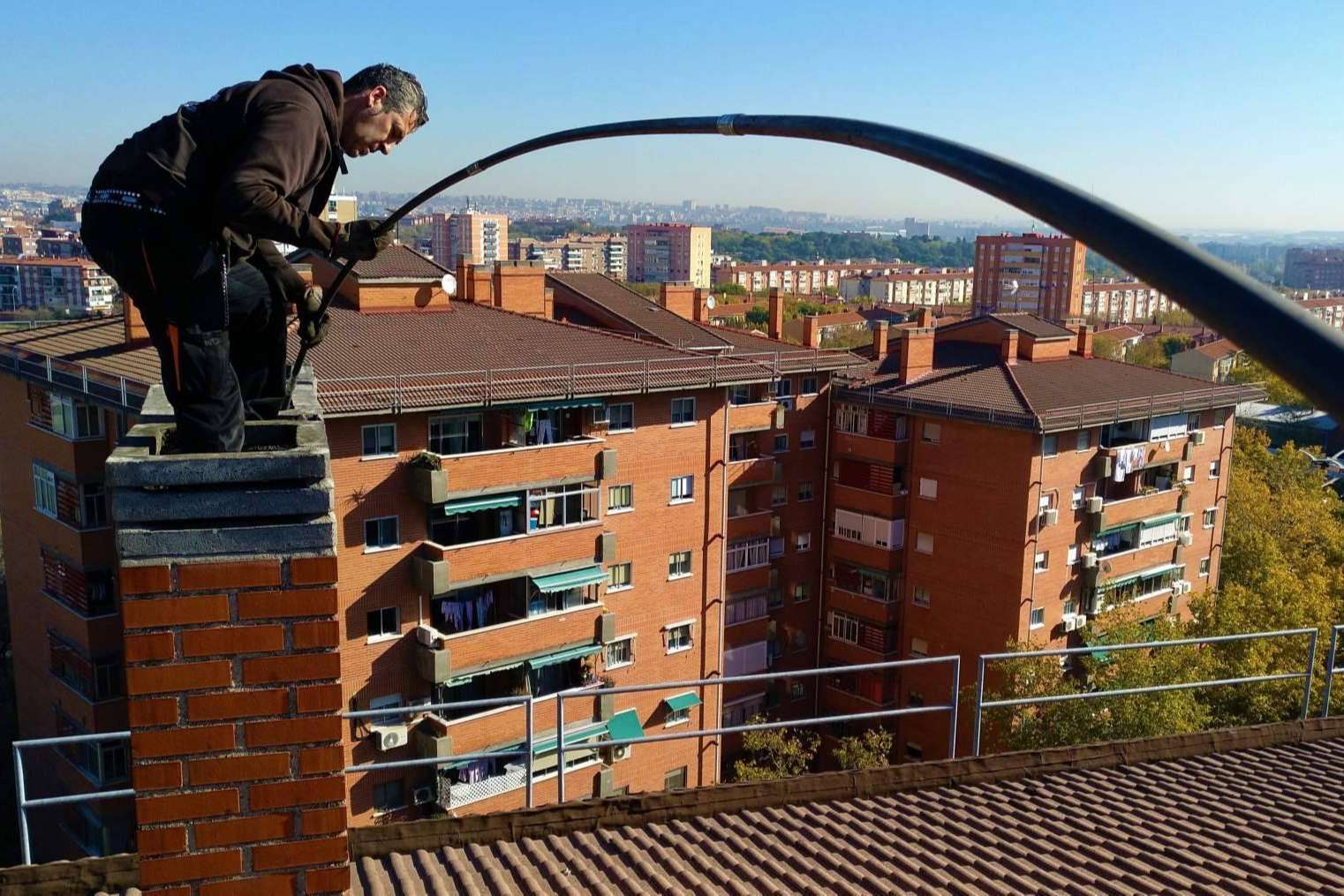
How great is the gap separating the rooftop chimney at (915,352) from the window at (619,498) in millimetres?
12038

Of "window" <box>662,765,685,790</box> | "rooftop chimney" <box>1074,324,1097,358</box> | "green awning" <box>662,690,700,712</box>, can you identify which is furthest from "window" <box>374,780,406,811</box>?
"rooftop chimney" <box>1074,324,1097,358</box>

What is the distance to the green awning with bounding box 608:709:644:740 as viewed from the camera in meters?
24.9

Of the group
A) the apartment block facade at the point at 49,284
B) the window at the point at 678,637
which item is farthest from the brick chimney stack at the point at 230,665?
the apartment block facade at the point at 49,284

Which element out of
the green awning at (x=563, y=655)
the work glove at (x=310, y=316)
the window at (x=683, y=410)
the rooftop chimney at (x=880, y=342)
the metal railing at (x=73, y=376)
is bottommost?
the green awning at (x=563, y=655)

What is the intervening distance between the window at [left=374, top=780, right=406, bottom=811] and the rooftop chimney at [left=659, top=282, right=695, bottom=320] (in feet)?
73.2

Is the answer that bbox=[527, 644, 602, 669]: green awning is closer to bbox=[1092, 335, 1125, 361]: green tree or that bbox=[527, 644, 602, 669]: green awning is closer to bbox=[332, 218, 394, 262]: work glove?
bbox=[332, 218, 394, 262]: work glove

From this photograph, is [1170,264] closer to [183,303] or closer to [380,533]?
[183,303]

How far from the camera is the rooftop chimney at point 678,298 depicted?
41.0m

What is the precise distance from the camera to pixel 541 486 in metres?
23.9

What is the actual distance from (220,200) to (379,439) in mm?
19633

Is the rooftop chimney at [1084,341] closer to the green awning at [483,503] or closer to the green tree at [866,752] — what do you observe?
the green tree at [866,752]

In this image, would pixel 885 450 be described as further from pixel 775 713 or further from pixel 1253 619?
pixel 1253 619

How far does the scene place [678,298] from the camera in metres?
41.2

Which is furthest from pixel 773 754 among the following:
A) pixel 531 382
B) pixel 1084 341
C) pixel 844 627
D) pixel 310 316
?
pixel 310 316
